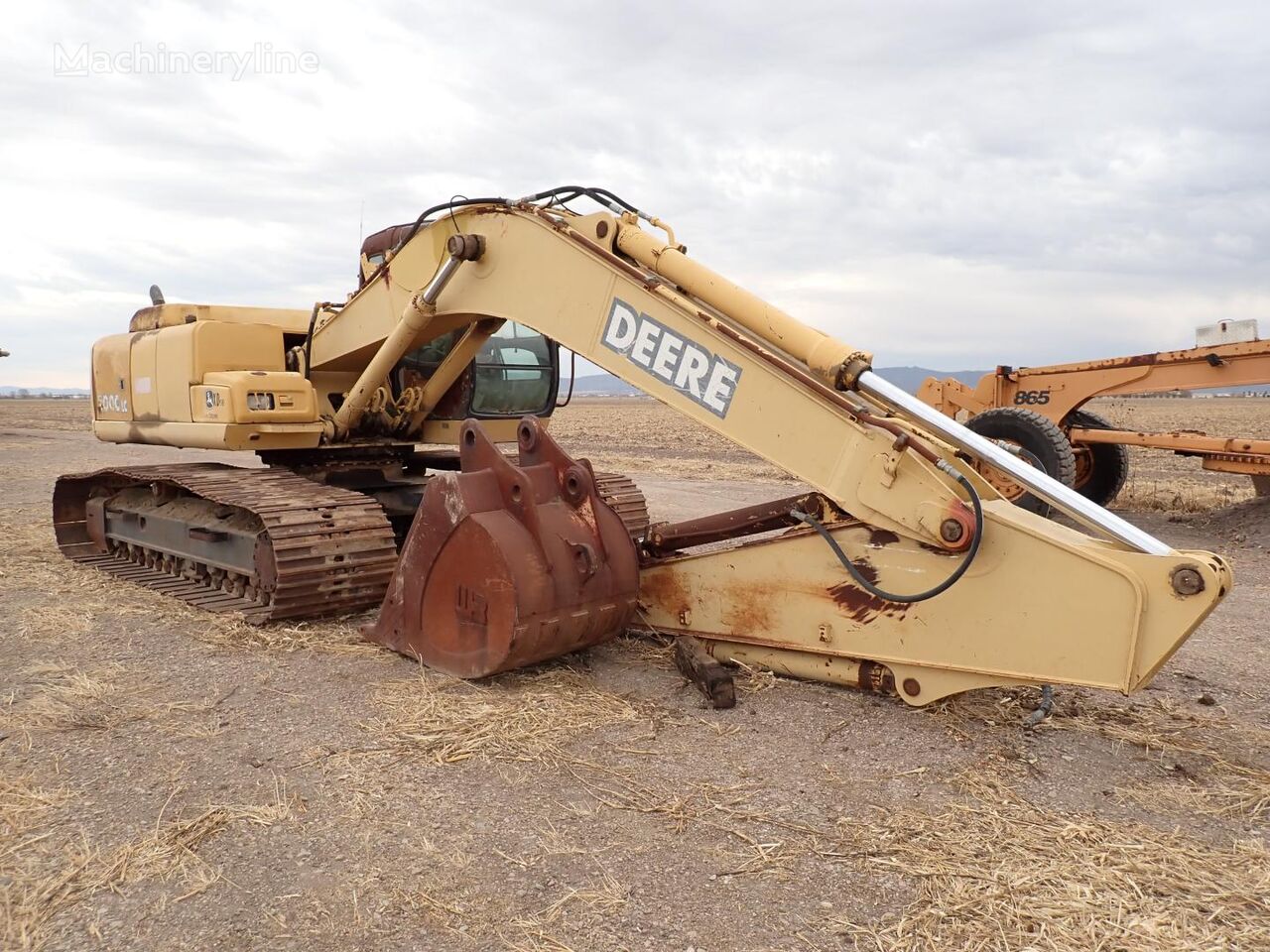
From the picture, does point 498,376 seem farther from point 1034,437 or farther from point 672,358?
point 1034,437

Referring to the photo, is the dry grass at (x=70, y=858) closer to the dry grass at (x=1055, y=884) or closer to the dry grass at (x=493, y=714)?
the dry grass at (x=493, y=714)

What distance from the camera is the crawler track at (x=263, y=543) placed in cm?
563

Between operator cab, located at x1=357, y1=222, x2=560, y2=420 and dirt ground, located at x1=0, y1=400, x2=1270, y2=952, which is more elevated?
operator cab, located at x1=357, y1=222, x2=560, y2=420

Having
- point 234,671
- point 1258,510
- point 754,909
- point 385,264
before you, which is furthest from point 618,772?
point 1258,510

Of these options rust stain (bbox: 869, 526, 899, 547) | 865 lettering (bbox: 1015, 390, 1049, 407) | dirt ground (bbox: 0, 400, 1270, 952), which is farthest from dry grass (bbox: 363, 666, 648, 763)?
865 lettering (bbox: 1015, 390, 1049, 407)

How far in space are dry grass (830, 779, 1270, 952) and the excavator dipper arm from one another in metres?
0.61

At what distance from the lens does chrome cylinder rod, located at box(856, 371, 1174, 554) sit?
11.8ft

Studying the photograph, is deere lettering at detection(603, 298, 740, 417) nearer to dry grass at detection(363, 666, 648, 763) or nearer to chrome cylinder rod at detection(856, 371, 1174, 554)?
chrome cylinder rod at detection(856, 371, 1174, 554)

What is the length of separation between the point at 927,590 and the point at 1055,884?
1.28 meters

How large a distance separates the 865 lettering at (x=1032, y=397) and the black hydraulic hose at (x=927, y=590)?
7844 mm

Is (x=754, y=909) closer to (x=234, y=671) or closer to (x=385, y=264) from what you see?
(x=234, y=671)

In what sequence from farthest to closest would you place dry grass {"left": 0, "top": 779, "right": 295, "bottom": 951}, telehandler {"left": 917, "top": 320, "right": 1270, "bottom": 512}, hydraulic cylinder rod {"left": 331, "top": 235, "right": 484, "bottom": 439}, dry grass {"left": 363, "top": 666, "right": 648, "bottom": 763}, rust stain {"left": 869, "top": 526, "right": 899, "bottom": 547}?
1. telehandler {"left": 917, "top": 320, "right": 1270, "bottom": 512}
2. hydraulic cylinder rod {"left": 331, "top": 235, "right": 484, "bottom": 439}
3. rust stain {"left": 869, "top": 526, "right": 899, "bottom": 547}
4. dry grass {"left": 363, "top": 666, "right": 648, "bottom": 763}
5. dry grass {"left": 0, "top": 779, "right": 295, "bottom": 951}

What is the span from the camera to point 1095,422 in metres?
11.5

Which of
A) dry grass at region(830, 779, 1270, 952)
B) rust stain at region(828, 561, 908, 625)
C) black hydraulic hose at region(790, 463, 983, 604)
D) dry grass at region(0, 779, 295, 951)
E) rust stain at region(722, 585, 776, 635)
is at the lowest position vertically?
dry grass at region(0, 779, 295, 951)
